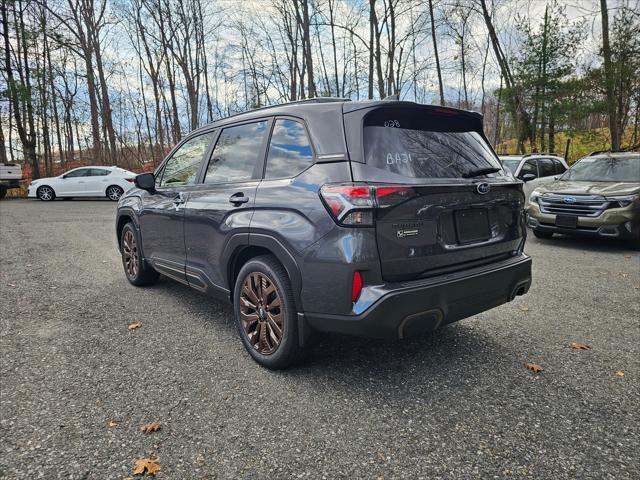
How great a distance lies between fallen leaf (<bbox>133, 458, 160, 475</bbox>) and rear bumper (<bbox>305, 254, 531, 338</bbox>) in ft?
3.59

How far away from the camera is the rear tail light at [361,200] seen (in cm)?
233

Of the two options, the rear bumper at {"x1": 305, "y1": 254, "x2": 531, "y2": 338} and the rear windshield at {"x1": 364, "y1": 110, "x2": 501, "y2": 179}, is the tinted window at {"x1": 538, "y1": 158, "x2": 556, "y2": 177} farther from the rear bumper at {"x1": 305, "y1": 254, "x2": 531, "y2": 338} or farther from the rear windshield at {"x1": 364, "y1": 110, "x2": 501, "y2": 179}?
the rear bumper at {"x1": 305, "y1": 254, "x2": 531, "y2": 338}

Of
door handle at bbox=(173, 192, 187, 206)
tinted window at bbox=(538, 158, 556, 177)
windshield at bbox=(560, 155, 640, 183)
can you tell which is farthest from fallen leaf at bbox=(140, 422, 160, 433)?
tinted window at bbox=(538, 158, 556, 177)

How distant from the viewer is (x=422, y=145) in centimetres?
270

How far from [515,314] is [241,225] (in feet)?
9.15

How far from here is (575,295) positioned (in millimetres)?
4660

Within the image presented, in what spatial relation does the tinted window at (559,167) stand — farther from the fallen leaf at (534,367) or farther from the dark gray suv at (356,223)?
the fallen leaf at (534,367)

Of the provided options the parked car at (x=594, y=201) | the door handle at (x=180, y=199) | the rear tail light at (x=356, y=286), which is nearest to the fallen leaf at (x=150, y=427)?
the rear tail light at (x=356, y=286)

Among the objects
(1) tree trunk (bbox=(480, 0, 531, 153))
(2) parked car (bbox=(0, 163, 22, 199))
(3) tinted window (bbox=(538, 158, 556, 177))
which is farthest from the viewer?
(2) parked car (bbox=(0, 163, 22, 199))

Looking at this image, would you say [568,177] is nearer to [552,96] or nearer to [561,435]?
[561,435]

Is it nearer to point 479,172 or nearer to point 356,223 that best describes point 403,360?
point 356,223

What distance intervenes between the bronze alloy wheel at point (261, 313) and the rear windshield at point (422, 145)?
1.12 m

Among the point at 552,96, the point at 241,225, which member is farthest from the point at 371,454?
the point at 552,96

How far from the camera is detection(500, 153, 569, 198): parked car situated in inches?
401
